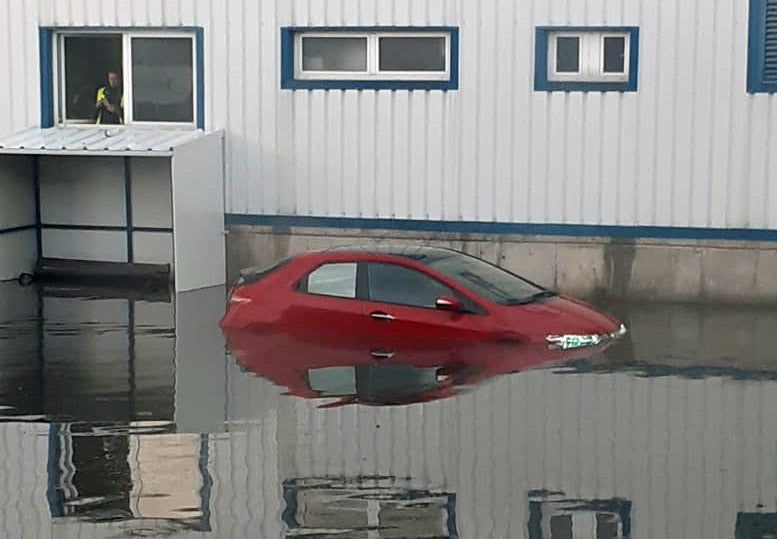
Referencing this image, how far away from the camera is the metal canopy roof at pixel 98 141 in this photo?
20.4 metres

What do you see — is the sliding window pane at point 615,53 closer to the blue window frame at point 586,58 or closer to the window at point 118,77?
the blue window frame at point 586,58

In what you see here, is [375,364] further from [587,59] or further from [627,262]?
[587,59]

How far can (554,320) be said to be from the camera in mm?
15852

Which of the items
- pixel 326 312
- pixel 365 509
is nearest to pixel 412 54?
pixel 326 312

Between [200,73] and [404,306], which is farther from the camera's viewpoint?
[200,73]

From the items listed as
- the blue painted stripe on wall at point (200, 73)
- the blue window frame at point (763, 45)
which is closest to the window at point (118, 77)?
the blue painted stripe on wall at point (200, 73)

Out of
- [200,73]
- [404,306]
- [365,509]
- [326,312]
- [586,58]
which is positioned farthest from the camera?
[200,73]

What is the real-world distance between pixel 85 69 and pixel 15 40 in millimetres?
1107

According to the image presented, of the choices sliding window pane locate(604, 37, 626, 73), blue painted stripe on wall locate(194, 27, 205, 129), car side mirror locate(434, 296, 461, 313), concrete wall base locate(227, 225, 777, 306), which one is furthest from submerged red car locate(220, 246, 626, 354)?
blue painted stripe on wall locate(194, 27, 205, 129)

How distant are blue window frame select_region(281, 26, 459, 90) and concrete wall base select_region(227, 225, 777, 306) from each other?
2.12m

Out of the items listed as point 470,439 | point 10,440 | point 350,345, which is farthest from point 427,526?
point 350,345

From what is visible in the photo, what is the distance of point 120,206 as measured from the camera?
898 inches

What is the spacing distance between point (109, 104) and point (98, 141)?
164 centimetres

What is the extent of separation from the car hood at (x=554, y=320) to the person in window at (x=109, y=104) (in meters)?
9.01
